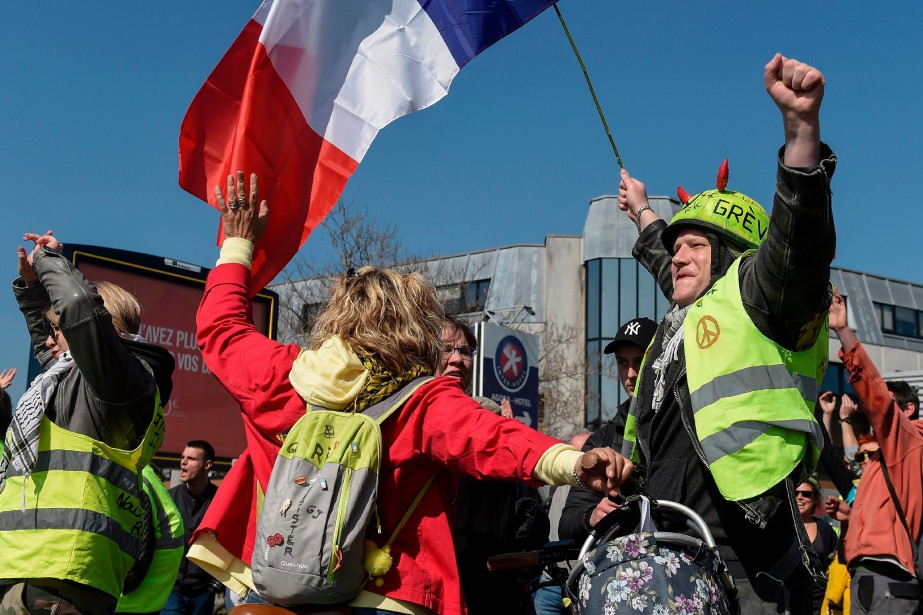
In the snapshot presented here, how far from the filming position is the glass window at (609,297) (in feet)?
143

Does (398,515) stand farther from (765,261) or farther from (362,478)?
(765,261)

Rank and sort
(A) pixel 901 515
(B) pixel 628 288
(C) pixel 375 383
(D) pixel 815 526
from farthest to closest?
(B) pixel 628 288
(D) pixel 815 526
(A) pixel 901 515
(C) pixel 375 383

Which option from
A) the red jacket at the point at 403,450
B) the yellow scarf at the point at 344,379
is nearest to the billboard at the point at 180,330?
the red jacket at the point at 403,450

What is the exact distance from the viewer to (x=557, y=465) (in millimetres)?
2957

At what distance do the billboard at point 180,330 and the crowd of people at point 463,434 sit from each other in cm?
650

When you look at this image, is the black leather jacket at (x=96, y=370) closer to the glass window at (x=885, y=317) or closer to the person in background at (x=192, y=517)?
the person in background at (x=192, y=517)

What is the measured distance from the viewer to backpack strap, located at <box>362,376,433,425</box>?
3.34 meters

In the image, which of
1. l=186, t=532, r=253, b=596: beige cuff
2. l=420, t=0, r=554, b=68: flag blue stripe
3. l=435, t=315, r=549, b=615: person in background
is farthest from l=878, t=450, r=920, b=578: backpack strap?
l=186, t=532, r=253, b=596: beige cuff

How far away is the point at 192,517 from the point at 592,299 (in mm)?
35738

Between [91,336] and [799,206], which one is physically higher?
[799,206]

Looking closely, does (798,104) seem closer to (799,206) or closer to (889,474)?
(799,206)

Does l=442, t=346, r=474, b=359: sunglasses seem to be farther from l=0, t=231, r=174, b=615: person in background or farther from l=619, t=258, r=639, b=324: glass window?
l=619, t=258, r=639, b=324: glass window

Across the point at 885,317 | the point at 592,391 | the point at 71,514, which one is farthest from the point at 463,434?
the point at 885,317

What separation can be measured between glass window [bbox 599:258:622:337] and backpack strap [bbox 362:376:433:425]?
40584mm
